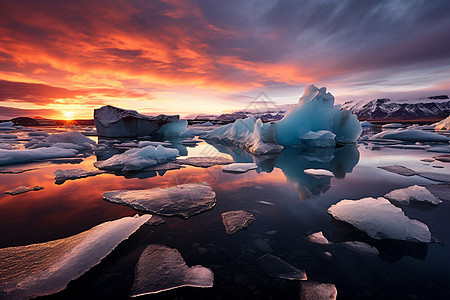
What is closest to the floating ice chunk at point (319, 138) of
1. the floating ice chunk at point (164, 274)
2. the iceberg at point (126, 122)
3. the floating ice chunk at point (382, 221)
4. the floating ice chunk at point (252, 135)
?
the floating ice chunk at point (252, 135)

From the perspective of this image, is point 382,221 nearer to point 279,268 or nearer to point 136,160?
point 279,268

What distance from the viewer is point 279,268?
143 centimetres

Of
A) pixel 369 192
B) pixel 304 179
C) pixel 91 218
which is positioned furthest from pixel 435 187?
pixel 91 218

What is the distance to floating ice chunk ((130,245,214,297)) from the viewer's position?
4.11ft

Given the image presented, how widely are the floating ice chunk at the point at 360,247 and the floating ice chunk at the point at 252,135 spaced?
5.69 meters

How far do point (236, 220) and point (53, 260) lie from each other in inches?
60.0

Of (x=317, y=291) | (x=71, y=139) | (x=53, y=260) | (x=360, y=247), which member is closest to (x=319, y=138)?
(x=360, y=247)

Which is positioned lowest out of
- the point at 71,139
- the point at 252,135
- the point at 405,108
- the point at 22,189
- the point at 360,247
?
the point at 360,247

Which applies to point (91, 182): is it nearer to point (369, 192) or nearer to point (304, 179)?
point (304, 179)

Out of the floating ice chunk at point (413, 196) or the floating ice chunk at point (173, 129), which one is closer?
the floating ice chunk at point (413, 196)

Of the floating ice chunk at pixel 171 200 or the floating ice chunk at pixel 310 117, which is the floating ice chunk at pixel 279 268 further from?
the floating ice chunk at pixel 310 117

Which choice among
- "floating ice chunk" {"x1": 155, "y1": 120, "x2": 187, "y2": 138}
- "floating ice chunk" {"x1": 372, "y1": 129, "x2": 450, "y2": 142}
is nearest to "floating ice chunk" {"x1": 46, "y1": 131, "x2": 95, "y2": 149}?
"floating ice chunk" {"x1": 155, "y1": 120, "x2": 187, "y2": 138}

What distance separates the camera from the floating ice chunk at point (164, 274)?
49.3 inches

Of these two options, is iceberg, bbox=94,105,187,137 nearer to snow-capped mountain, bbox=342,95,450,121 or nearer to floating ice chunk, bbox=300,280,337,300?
floating ice chunk, bbox=300,280,337,300
